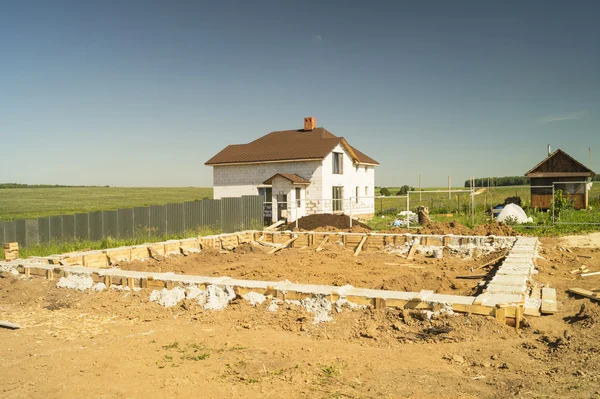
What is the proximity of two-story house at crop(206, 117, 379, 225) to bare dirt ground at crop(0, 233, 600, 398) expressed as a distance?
20842 mm

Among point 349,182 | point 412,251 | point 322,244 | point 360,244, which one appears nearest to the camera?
point 412,251

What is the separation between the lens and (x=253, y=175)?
32875 millimetres

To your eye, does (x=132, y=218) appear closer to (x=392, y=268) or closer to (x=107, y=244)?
(x=107, y=244)

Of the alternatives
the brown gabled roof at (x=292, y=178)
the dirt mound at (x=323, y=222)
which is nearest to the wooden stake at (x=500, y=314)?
the dirt mound at (x=323, y=222)

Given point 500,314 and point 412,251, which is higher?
point 500,314

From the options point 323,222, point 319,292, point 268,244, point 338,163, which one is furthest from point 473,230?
point 338,163

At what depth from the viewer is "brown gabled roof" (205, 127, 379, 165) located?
31047 millimetres

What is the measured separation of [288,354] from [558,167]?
32570 mm

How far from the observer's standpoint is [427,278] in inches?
396

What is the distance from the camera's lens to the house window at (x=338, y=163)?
105 ft

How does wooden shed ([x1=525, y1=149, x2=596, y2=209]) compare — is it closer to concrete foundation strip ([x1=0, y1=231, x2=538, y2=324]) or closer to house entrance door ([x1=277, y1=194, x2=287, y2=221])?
house entrance door ([x1=277, y1=194, x2=287, y2=221])

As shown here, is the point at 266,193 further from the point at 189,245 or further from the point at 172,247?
the point at 172,247

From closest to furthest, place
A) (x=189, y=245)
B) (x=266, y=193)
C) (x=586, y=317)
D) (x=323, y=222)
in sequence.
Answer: (x=586, y=317), (x=189, y=245), (x=323, y=222), (x=266, y=193)

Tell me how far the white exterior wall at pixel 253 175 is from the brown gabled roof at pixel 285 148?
52 centimetres
